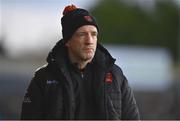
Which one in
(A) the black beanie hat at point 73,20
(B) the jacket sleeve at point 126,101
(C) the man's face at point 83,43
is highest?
(A) the black beanie hat at point 73,20

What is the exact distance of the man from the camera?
557 cm

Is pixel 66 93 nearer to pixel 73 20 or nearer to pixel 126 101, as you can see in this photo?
pixel 126 101

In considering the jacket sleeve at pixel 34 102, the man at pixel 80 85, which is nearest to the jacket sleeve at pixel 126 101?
the man at pixel 80 85

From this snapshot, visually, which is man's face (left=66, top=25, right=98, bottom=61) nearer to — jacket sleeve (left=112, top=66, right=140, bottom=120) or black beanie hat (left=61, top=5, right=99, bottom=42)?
black beanie hat (left=61, top=5, right=99, bottom=42)

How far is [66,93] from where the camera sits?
18.3 ft

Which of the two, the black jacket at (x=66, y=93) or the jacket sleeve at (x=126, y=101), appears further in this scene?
the jacket sleeve at (x=126, y=101)

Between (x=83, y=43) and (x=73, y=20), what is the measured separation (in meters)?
0.23

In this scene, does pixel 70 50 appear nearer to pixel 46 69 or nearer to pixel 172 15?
pixel 46 69

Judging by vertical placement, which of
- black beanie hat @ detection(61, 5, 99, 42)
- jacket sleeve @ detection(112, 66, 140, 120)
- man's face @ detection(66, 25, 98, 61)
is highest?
black beanie hat @ detection(61, 5, 99, 42)

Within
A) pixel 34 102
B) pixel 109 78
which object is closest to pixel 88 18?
pixel 109 78

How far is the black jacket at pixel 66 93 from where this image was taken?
5559 millimetres

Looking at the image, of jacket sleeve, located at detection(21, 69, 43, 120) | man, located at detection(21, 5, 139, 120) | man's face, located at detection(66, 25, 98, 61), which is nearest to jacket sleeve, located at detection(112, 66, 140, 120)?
man, located at detection(21, 5, 139, 120)

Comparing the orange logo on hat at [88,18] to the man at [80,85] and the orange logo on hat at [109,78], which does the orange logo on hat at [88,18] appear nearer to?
the man at [80,85]

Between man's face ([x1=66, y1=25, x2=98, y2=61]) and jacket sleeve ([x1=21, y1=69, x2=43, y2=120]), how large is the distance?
30 cm
